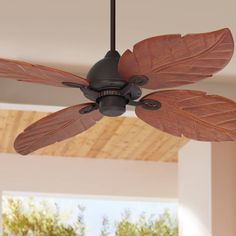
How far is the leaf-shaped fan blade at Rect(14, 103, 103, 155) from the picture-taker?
7.80 ft

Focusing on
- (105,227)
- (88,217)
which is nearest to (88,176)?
(88,217)

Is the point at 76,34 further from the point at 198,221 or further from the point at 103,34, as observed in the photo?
the point at 198,221

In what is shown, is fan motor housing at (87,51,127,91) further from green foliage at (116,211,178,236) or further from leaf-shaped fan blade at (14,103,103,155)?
green foliage at (116,211,178,236)

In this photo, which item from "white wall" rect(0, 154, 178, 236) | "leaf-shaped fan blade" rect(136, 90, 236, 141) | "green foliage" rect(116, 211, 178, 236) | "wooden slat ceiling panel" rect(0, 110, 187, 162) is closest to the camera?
"leaf-shaped fan blade" rect(136, 90, 236, 141)

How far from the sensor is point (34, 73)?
6.88 ft

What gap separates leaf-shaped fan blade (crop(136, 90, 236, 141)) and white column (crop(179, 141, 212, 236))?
3197 millimetres

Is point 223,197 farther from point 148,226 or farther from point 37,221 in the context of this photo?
point 37,221

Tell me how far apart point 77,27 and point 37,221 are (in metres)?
4.84

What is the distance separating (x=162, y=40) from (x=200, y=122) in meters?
0.54

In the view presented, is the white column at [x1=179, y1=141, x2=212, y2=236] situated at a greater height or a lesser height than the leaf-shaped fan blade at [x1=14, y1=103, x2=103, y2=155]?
greater

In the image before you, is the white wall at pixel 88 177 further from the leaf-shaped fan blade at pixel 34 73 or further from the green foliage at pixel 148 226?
the leaf-shaped fan blade at pixel 34 73

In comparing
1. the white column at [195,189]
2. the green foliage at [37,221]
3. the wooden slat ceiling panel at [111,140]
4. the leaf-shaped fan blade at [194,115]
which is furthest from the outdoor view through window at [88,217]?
the leaf-shaped fan blade at [194,115]

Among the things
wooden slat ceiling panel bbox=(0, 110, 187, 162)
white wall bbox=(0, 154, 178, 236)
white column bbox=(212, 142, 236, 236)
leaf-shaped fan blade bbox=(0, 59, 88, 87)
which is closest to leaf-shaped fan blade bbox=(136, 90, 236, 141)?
leaf-shaped fan blade bbox=(0, 59, 88, 87)

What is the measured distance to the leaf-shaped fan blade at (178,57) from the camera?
1.88 metres
